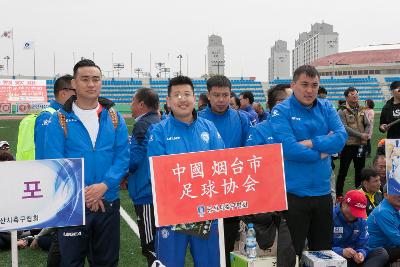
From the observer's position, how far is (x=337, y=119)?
169 inches

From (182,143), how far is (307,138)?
1.11m

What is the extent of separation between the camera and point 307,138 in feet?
13.9

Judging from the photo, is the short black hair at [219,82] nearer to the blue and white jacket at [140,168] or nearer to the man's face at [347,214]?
the blue and white jacket at [140,168]

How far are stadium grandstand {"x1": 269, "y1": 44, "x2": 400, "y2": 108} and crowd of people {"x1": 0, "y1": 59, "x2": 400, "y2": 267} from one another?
2084 inches

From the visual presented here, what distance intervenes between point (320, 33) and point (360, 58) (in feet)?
168

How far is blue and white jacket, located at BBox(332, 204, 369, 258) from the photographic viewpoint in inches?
191

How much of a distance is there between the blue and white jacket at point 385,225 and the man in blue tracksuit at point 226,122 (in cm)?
160

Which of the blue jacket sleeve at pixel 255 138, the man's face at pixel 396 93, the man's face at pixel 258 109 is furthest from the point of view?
the man's face at pixel 258 109

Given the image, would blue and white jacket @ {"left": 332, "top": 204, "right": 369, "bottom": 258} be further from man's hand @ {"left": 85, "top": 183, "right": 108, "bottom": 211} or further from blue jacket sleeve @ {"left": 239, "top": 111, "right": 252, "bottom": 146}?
man's hand @ {"left": 85, "top": 183, "right": 108, "bottom": 211}

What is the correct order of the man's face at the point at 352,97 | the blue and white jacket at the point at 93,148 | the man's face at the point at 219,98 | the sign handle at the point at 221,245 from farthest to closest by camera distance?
the man's face at the point at 352,97
the man's face at the point at 219,98
the blue and white jacket at the point at 93,148
the sign handle at the point at 221,245

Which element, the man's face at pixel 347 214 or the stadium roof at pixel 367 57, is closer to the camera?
the man's face at pixel 347 214

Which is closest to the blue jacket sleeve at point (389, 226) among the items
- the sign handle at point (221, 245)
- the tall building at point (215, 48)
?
the sign handle at point (221, 245)

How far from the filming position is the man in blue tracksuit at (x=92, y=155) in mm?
3867

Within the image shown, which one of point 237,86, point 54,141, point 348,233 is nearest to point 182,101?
point 54,141
